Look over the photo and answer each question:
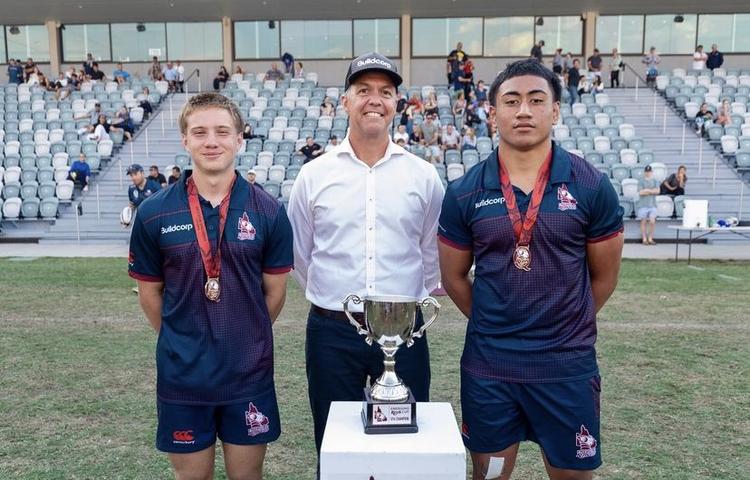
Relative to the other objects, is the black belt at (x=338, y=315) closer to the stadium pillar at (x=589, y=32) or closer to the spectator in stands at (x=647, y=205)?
the spectator in stands at (x=647, y=205)

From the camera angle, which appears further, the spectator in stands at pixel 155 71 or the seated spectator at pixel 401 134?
the spectator in stands at pixel 155 71

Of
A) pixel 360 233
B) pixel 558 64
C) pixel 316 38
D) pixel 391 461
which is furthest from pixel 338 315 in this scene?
pixel 316 38

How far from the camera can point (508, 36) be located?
878 inches

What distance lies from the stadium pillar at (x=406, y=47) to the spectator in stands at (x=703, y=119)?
9171 millimetres

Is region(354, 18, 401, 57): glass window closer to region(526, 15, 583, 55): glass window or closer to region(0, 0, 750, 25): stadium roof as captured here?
region(0, 0, 750, 25): stadium roof

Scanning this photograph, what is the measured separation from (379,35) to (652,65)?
29.1ft

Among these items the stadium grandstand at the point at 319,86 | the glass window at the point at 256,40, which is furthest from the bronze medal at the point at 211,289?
the glass window at the point at 256,40

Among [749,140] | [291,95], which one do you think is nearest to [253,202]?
[749,140]

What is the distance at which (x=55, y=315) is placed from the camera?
6953 millimetres

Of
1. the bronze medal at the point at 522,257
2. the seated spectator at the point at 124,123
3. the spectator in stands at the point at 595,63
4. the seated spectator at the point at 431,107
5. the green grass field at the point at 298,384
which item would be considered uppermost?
the spectator in stands at the point at 595,63

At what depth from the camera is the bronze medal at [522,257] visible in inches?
89.9

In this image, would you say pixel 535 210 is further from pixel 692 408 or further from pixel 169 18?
pixel 169 18

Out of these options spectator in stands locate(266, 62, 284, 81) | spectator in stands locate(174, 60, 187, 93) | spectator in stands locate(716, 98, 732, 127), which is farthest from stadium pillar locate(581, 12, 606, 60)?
spectator in stands locate(174, 60, 187, 93)

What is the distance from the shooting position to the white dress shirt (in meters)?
2.69
